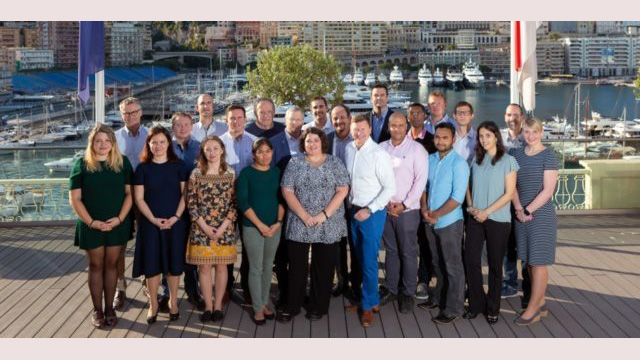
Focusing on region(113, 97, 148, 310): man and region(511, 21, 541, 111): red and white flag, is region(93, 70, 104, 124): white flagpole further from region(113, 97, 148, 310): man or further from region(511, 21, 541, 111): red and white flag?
region(511, 21, 541, 111): red and white flag

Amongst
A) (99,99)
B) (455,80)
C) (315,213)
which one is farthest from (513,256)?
(455,80)

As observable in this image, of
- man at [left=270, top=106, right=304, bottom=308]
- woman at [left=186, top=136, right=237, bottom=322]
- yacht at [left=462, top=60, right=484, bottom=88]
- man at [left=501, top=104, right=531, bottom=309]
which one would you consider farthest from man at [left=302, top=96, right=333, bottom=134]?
yacht at [left=462, top=60, right=484, bottom=88]

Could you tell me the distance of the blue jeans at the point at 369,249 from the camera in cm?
382

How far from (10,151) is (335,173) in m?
4.45

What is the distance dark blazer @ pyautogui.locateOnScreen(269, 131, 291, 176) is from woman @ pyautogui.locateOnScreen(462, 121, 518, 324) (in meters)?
1.05

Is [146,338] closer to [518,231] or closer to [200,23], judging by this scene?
[518,231]

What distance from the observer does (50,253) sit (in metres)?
5.45

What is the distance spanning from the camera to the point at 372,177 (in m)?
3.75

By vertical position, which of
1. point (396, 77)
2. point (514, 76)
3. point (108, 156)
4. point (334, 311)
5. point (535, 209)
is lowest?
→ point (334, 311)

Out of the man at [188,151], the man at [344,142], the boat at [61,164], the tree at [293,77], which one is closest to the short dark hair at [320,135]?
the man at [344,142]

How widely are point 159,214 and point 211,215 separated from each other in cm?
27

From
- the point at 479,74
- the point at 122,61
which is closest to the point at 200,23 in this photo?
the point at 122,61

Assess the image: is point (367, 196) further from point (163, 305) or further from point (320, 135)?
point (163, 305)

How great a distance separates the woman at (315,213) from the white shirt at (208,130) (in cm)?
78
